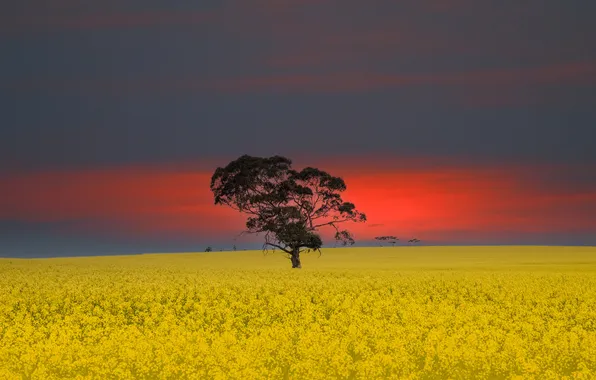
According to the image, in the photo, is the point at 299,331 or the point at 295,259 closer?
the point at 299,331

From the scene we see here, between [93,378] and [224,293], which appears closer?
[93,378]

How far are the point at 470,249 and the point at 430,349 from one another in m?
106

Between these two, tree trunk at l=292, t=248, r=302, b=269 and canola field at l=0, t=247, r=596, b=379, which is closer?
canola field at l=0, t=247, r=596, b=379

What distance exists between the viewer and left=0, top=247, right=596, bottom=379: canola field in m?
15.9

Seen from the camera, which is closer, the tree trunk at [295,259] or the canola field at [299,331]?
the canola field at [299,331]

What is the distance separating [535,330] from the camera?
22.7 metres

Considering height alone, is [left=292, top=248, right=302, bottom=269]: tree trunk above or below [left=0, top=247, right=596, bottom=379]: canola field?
above

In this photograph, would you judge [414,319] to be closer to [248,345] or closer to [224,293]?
[248,345]

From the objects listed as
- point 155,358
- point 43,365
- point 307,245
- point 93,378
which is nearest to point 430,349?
point 155,358

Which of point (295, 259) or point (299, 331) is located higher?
point (295, 259)

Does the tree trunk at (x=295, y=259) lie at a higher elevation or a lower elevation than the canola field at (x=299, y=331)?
higher

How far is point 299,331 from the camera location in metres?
21.8

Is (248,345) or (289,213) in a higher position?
(289,213)

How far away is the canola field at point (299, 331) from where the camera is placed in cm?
1586
